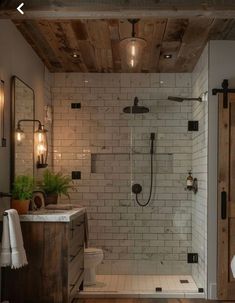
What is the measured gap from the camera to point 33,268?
3541 mm

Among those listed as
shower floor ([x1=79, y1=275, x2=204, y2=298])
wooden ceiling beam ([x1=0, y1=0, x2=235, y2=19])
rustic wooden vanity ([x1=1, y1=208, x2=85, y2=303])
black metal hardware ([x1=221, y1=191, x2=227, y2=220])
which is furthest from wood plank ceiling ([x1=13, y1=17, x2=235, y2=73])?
shower floor ([x1=79, y1=275, x2=204, y2=298])

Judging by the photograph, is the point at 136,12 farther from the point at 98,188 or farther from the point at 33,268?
the point at 98,188

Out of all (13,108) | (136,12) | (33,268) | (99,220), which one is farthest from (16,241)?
(99,220)

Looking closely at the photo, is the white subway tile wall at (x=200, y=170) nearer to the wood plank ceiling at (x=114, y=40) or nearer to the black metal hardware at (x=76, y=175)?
the wood plank ceiling at (x=114, y=40)

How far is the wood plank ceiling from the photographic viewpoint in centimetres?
388

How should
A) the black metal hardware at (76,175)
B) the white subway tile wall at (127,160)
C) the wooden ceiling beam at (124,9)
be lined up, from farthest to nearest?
the black metal hardware at (76,175), the white subway tile wall at (127,160), the wooden ceiling beam at (124,9)

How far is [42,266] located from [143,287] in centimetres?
165

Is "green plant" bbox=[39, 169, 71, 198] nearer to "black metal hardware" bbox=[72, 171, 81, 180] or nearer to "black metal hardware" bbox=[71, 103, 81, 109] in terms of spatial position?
"black metal hardware" bbox=[72, 171, 81, 180]

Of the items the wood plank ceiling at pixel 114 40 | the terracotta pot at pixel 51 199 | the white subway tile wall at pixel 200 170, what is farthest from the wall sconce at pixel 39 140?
the white subway tile wall at pixel 200 170

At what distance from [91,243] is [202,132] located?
203cm

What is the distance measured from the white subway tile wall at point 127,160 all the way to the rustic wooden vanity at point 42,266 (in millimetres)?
1944

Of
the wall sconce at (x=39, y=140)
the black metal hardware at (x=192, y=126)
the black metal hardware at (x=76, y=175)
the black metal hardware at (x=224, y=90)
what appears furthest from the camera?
the black metal hardware at (x=76, y=175)

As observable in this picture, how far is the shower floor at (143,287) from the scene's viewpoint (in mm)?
4570

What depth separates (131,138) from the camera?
5.57 m
